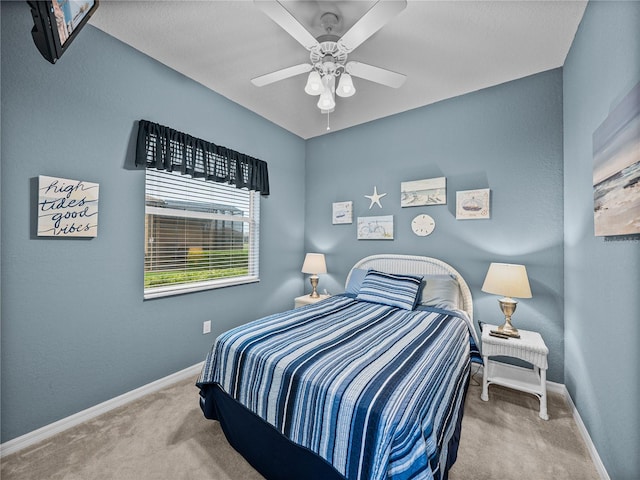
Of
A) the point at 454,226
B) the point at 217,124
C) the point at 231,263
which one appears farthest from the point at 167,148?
the point at 454,226

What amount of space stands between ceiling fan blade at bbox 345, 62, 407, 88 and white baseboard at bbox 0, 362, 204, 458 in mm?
2989

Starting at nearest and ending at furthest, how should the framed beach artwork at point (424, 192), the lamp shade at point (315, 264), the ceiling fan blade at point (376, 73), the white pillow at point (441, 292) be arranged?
the ceiling fan blade at point (376, 73), the white pillow at point (441, 292), the framed beach artwork at point (424, 192), the lamp shade at point (315, 264)

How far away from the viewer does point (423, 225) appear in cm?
308

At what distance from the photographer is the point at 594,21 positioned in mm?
1643

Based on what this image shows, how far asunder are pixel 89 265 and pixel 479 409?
10.4ft

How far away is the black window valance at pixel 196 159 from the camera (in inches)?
88.9

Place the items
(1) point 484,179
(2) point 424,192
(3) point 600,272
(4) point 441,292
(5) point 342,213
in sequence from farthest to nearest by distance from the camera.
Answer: (5) point 342,213 < (2) point 424,192 < (1) point 484,179 < (4) point 441,292 < (3) point 600,272

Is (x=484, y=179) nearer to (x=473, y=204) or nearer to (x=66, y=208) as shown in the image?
(x=473, y=204)

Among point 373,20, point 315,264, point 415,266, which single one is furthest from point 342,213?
point 373,20

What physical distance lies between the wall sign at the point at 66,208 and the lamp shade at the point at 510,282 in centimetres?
317

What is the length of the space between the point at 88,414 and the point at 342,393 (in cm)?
203

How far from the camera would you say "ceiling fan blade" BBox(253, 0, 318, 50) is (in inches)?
52.8

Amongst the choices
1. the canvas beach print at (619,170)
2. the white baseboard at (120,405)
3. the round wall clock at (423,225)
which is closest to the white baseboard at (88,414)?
the white baseboard at (120,405)

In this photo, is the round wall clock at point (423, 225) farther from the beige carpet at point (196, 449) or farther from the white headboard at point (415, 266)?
the beige carpet at point (196, 449)
